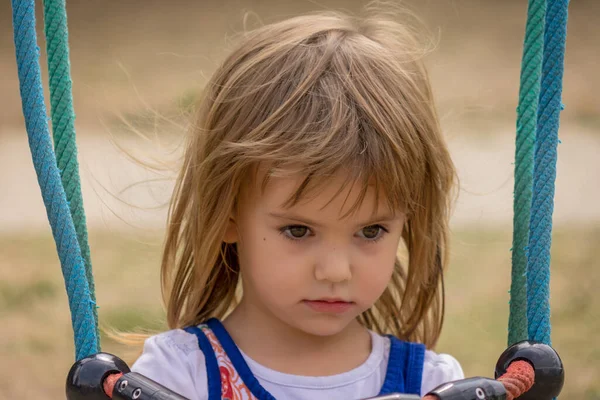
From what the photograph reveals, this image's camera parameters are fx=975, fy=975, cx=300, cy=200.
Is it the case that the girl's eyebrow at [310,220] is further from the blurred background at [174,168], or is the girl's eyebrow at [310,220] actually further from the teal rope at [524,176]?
the blurred background at [174,168]

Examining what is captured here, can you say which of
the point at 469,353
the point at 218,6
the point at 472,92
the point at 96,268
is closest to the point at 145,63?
the point at 218,6

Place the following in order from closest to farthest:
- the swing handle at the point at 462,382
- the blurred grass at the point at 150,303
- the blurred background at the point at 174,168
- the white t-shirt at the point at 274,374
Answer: the swing handle at the point at 462,382 → the white t-shirt at the point at 274,374 → the blurred background at the point at 174,168 → the blurred grass at the point at 150,303

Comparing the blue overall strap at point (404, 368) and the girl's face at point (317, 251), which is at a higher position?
the girl's face at point (317, 251)

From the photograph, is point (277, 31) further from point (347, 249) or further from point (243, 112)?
point (347, 249)

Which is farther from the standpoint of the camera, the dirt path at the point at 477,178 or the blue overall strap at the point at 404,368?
the dirt path at the point at 477,178

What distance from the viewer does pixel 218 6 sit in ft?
25.2

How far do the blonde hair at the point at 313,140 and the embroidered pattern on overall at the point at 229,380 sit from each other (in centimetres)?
12

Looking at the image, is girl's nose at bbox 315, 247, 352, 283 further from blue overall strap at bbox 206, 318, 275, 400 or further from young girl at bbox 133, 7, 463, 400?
blue overall strap at bbox 206, 318, 275, 400

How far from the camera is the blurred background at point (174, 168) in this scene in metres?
2.07

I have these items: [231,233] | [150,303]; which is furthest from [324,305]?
[150,303]

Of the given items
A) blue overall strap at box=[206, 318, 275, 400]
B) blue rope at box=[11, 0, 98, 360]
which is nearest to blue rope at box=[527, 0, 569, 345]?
blue overall strap at box=[206, 318, 275, 400]

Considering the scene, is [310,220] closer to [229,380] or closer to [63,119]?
[229,380]

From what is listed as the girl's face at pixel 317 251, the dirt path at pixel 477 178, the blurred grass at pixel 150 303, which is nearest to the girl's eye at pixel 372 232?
the girl's face at pixel 317 251

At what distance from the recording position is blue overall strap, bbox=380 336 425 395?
1.42m
